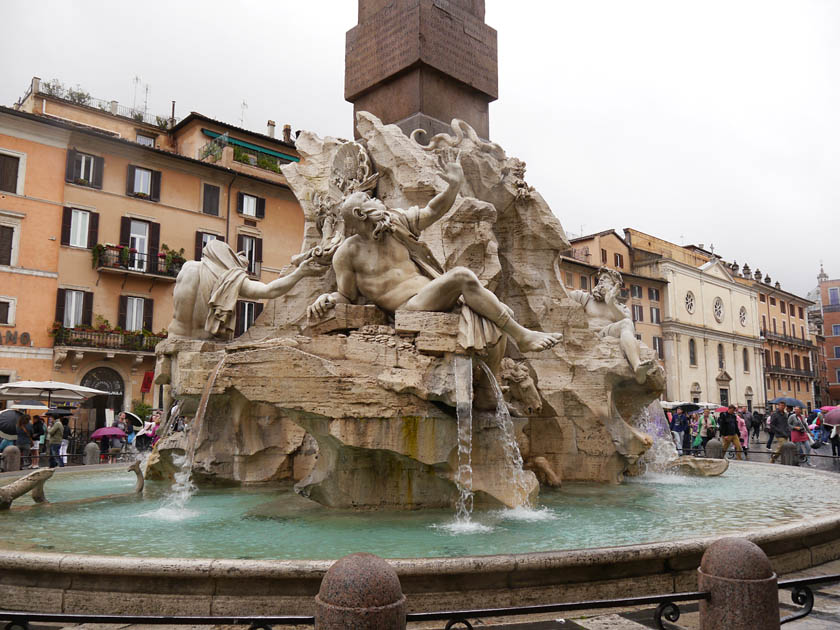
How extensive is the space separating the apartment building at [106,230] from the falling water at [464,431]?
68.4 ft

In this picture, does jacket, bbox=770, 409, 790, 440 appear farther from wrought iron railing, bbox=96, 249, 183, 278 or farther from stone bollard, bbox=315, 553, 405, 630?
wrought iron railing, bbox=96, 249, 183, 278

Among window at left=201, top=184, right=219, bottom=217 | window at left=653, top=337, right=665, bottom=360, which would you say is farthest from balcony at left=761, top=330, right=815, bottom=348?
window at left=201, top=184, right=219, bottom=217

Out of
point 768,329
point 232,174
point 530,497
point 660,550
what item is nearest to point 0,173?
point 232,174

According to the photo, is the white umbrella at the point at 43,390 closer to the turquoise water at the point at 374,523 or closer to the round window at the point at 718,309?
the turquoise water at the point at 374,523

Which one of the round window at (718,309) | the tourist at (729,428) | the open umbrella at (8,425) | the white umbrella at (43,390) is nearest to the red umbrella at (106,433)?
the open umbrella at (8,425)

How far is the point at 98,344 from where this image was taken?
2591 cm

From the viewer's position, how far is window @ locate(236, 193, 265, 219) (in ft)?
101

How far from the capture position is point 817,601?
13.7 ft


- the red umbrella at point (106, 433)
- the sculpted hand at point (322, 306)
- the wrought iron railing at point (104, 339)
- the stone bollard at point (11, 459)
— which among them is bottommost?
the stone bollard at point (11, 459)

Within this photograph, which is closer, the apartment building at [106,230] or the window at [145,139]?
the apartment building at [106,230]

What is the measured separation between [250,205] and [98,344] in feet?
30.6

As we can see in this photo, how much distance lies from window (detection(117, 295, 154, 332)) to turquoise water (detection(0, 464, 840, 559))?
2050 centimetres

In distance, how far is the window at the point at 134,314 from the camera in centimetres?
2745

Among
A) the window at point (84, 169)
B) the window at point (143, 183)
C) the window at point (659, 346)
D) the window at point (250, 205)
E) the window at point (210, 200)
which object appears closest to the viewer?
the window at point (84, 169)
